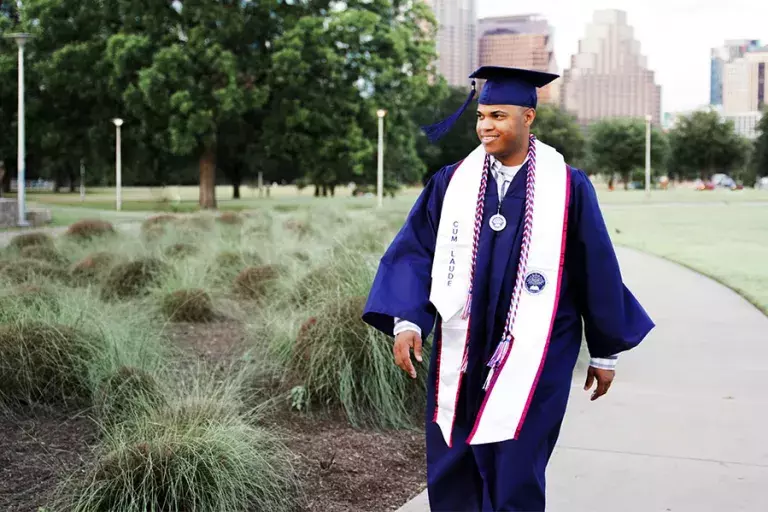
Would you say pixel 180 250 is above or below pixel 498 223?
below

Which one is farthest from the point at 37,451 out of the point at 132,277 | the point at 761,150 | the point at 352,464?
the point at 761,150

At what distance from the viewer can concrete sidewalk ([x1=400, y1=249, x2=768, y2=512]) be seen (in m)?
4.21

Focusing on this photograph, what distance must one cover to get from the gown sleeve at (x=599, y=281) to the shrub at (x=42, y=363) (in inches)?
132

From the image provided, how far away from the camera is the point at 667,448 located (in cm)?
496

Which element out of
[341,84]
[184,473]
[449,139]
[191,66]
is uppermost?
[449,139]

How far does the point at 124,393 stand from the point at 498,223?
9.36 ft

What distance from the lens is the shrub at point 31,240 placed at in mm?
12914

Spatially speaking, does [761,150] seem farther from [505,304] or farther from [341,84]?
[505,304]

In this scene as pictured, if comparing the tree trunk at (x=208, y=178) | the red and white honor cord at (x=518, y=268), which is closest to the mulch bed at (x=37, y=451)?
the red and white honor cord at (x=518, y=268)

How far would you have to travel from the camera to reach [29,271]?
359 inches

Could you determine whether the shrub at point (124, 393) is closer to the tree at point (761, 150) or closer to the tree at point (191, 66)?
the tree at point (191, 66)

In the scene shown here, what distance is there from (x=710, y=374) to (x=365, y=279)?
8.18ft

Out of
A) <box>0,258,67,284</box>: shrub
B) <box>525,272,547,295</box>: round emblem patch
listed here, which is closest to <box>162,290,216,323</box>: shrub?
<box>0,258,67,284</box>: shrub

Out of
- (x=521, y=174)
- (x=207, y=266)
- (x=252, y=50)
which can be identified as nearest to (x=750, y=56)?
(x=252, y=50)
